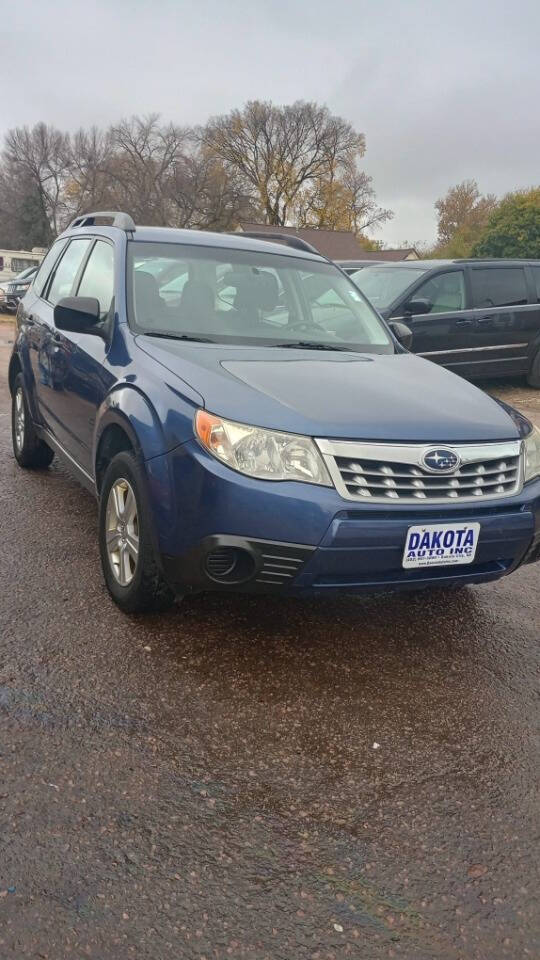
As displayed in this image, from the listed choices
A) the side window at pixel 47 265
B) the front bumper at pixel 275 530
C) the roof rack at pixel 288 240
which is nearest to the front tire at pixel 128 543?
the front bumper at pixel 275 530

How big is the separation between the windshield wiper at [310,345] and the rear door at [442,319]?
5526 mm

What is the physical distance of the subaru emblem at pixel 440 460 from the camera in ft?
9.87

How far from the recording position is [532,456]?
11.2 feet

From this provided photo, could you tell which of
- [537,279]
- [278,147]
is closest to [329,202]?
[278,147]

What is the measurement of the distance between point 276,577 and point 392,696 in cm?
65

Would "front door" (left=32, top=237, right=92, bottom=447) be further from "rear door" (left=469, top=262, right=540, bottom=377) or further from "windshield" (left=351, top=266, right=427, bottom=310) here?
"rear door" (left=469, top=262, right=540, bottom=377)

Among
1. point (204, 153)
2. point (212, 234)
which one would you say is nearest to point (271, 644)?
point (212, 234)

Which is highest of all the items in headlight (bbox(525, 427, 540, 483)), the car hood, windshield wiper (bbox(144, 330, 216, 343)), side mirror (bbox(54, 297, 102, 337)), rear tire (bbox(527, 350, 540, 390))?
side mirror (bbox(54, 297, 102, 337))

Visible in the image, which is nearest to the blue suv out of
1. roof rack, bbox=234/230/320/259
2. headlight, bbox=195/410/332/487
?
headlight, bbox=195/410/332/487

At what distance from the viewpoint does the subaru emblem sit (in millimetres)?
3010

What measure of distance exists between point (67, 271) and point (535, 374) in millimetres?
7663

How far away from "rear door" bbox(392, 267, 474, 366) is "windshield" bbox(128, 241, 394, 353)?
16.1 ft

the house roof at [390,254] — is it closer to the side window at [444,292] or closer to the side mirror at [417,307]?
the side window at [444,292]

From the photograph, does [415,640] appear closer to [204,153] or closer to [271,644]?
[271,644]
